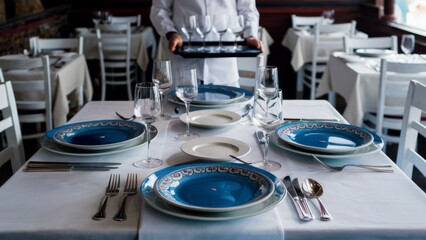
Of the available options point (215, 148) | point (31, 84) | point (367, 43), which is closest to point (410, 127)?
point (215, 148)

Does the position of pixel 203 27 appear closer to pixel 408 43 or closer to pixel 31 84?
pixel 31 84

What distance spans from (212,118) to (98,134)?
0.45 m

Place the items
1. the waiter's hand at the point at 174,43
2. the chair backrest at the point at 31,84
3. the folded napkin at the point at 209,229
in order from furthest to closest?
the chair backrest at the point at 31,84
the waiter's hand at the point at 174,43
the folded napkin at the point at 209,229

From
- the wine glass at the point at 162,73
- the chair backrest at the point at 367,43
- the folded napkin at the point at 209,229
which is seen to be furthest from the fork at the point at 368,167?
the chair backrest at the point at 367,43

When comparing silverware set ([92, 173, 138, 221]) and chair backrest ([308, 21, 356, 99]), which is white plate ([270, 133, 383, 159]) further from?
chair backrest ([308, 21, 356, 99])

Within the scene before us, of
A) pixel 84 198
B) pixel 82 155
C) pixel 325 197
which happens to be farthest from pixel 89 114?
pixel 325 197

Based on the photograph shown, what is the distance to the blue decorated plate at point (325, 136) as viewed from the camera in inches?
56.2

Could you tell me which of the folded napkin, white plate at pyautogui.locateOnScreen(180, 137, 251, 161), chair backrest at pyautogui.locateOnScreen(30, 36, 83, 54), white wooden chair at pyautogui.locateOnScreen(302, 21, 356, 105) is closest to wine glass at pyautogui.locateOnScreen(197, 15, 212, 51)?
white plate at pyautogui.locateOnScreen(180, 137, 251, 161)

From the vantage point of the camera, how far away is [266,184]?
3.79 feet

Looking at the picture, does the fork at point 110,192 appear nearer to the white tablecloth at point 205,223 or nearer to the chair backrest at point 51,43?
the white tablecloth at point 205,223

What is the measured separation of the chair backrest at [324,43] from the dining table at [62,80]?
2302 millimetres

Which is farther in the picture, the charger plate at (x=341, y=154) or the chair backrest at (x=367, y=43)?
the chair backrest at (x=367, y=43)

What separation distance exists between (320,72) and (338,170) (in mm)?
3979

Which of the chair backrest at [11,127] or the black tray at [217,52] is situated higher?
the black tray at [217,52]
